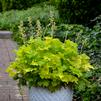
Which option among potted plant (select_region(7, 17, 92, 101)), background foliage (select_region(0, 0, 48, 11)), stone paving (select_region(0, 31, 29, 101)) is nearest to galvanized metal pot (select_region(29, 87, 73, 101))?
potted plant (select_region(7, 17, 92, 101))

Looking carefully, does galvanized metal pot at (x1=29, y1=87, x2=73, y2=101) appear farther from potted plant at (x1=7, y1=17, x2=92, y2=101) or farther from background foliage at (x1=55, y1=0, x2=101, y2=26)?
background foliage at (x1=55, y1=0, x2=101, y2=26)

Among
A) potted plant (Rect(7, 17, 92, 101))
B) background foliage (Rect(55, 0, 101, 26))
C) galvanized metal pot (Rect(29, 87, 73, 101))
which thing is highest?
potted plant (Rect(7, 17, 92, 101))

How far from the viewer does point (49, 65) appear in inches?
184

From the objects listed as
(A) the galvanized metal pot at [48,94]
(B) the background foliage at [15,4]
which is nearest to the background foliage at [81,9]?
(B) the background foliage at [15,4]

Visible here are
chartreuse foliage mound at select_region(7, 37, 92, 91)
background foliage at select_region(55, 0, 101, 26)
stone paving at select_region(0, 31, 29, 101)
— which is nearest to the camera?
chartreuse foliage mound at select_region(7, 37, 92, 91)

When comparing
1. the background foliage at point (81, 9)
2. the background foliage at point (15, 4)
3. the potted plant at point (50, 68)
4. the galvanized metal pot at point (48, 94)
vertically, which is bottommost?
the background foliage at point (15, 4)

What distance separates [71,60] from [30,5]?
37.0 feet

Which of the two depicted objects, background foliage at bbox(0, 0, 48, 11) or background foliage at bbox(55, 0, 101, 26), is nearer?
background foliage at bbox(55, 0, 101, 26)

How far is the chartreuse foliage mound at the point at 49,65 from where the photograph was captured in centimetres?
465

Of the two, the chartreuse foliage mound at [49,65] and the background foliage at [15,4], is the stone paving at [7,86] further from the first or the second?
the background foliage at [15,4]

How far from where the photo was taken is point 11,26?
12.0 m

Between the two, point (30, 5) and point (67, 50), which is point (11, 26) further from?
point (67, 50)

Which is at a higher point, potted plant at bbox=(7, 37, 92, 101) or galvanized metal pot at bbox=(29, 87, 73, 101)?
potted plant at bbox=(7, 37, 92, 101)

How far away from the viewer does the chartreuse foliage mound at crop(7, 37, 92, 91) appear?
4.65 m
